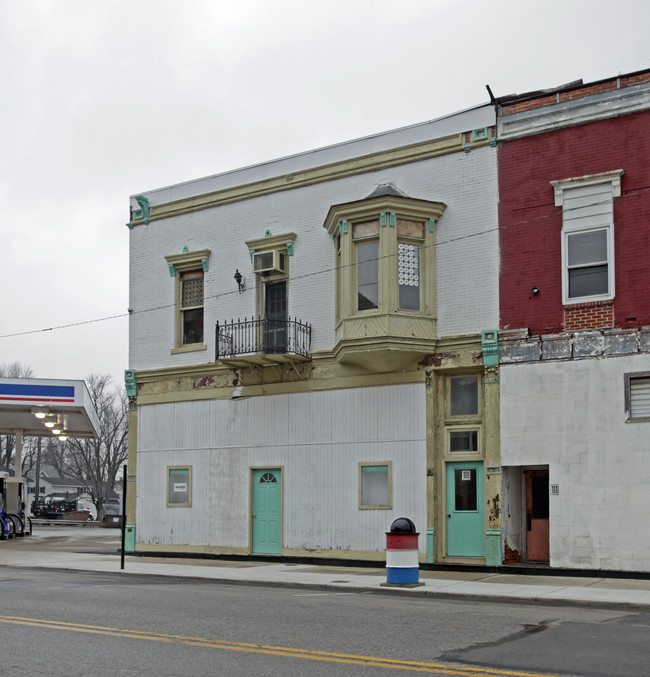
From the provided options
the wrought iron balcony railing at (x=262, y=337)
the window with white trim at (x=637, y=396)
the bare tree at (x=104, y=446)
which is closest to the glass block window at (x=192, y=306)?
the wrought iron balcony railing at (x=262, y=337)

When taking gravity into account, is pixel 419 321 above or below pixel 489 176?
below

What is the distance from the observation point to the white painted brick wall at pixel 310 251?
18.8m

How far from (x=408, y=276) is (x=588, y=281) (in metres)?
3.70

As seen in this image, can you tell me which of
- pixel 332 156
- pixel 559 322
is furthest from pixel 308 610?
pixel 332 156

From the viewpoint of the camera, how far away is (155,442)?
2334cm

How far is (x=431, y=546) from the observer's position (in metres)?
18.6

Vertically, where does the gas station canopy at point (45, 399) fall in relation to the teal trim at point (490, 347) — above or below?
below

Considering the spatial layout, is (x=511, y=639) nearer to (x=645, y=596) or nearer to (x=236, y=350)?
(x=645, y=596)

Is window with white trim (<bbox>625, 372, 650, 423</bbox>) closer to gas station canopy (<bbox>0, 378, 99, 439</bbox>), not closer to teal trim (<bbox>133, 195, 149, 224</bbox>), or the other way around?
teal trim (<bbox>133, 195, 149, 224</bbox>)

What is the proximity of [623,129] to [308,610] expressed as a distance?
10750 mm

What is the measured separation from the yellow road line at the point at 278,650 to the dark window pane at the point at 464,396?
1024cm

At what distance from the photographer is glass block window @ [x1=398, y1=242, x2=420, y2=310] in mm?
19156

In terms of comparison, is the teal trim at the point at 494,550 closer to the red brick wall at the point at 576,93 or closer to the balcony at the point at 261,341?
the balcony at the point at 261,341

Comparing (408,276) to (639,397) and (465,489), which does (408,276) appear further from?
(639,397)
